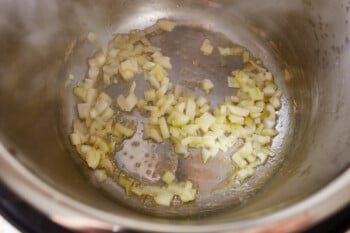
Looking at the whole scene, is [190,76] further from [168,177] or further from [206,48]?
[168,177]

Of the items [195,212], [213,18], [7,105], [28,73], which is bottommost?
[195,212]

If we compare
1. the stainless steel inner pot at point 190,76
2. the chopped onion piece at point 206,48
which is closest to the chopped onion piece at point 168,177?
the stainless steel inner pot at point 190,76

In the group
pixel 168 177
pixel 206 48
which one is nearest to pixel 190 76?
pixel 206 48

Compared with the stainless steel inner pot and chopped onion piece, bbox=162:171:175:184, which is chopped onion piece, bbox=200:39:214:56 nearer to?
the stainless steel inner pot

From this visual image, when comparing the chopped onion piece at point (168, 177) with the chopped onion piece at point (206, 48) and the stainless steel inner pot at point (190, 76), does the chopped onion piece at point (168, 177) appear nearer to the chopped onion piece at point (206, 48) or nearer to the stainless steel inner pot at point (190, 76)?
the stainless steel inner pot at point (190, 76)

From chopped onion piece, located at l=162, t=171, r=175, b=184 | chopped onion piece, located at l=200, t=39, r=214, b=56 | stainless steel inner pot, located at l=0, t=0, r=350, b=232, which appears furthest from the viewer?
chopped onion piece, located at l=200, t=39, r=214, b=56

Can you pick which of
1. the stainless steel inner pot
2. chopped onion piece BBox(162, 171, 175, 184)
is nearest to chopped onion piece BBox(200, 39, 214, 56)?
the stainless steel inner pot

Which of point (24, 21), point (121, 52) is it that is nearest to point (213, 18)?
point (121, 52)

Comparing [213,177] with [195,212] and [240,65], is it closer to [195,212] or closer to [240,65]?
[195,212]

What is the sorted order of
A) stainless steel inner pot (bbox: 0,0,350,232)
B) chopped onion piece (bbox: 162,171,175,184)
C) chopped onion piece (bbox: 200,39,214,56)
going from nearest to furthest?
stainless steel inner pot (bbox: 0,0,350,232), chopped onion piece (bbox: 162,171,175,184), chopped onion piece (bbox: 200,39,214,56)
